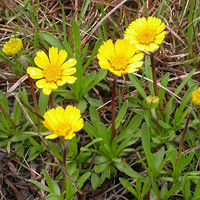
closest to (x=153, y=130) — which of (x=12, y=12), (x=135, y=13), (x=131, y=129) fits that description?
(x=131, y=129)

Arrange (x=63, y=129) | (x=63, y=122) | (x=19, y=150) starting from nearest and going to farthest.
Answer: (x=63, y=129), (x=63, y=122), (x=19, y=150)

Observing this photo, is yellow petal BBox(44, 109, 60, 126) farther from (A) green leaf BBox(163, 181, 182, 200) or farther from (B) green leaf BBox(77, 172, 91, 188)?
(A) green leaf BBox(163, 181, 182, 200)

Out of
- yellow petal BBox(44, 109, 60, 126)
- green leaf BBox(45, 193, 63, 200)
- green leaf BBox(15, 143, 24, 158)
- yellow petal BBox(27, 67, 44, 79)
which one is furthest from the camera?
green leaf BBox(15, 143, 24, 158)

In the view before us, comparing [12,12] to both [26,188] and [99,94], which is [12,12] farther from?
[26,188]

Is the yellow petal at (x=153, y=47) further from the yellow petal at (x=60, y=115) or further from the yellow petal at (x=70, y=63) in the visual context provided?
the yellow petal at (x=60, y=115)

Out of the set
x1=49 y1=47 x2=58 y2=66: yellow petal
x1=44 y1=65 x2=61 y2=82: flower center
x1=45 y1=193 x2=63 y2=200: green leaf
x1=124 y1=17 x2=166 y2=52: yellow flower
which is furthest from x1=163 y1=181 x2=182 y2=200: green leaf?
x1=49 y1=47 x2=58 y2=66: yellow petal

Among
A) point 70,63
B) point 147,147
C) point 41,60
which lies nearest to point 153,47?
point 70,63

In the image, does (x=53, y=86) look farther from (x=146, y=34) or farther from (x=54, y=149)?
(x=146, y=34)
